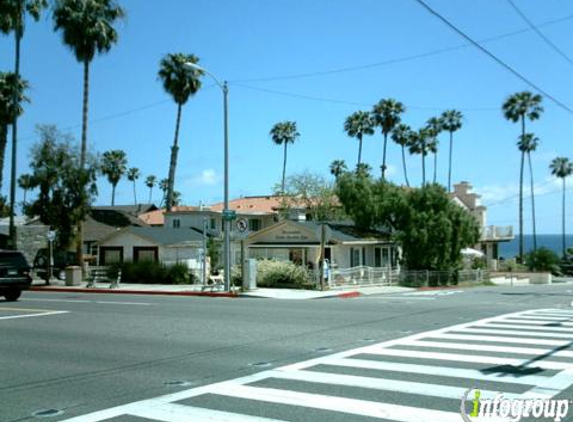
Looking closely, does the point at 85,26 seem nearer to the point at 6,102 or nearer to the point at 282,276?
the point at 6,102

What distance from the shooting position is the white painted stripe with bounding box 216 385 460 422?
7184 millimetres

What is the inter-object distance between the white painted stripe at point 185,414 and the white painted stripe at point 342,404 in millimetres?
750

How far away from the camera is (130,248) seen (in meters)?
39.6

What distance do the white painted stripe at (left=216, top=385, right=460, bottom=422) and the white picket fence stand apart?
2315 centimetres

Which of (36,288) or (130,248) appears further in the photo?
(130,248)

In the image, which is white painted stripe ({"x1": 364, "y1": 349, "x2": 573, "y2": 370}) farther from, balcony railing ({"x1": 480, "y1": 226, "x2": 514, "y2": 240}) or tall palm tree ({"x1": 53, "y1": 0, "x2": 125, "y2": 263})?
balcony railing ({"x1": 480, "y1": 226, "x2": 514, "y2": 240})

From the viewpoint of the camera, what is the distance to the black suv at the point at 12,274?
76.0 feet

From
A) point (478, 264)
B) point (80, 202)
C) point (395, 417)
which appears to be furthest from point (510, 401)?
point (478, 264)

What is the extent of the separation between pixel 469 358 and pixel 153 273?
1028 inches

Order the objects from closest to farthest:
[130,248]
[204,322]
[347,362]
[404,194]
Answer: [347,362] → [204,322] → [130,248] → [404,194]

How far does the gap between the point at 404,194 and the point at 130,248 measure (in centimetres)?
1783

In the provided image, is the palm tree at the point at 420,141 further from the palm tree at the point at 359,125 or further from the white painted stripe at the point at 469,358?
the white painted stripe at the point at 469,358

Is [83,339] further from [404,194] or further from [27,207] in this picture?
[404,194]

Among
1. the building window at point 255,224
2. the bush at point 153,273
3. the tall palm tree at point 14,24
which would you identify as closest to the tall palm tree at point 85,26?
the tall palm tree at point 14,24
